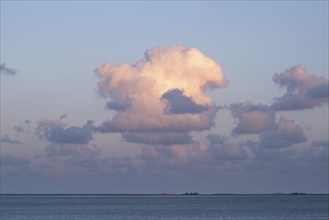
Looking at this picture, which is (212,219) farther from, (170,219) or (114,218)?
(114,218)

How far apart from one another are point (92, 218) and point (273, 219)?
3317 centimetres

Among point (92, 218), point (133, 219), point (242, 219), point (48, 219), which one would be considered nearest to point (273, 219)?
point (242, 219)

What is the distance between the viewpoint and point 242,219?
115 m

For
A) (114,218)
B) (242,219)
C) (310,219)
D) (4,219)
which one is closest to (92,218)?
(114,218)

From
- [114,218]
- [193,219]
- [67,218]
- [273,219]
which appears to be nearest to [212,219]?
[193,219]

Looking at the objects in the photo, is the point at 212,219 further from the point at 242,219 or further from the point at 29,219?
the point at 29,219

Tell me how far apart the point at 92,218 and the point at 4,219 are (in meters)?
16.0

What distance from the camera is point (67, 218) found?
12012cm

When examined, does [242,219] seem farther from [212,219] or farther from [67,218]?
[67,218]

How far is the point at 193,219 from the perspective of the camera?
11562cm

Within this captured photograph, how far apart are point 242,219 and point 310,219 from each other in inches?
474

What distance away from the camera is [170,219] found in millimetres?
113812

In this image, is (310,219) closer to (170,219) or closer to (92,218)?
(170,219)

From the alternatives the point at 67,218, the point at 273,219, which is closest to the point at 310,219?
the point at 273,219
